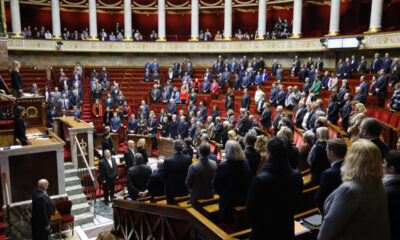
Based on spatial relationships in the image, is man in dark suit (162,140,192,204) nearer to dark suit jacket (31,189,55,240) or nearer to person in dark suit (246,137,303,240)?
person in dark suit (246,137,303,240)

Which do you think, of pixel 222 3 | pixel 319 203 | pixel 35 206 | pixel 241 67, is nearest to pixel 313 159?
pixel 319 203

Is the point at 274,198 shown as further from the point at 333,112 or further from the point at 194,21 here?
the point at 194,21

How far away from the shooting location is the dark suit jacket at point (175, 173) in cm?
438

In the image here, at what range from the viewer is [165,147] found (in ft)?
38.7

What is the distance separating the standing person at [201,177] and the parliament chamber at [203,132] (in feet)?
0.04

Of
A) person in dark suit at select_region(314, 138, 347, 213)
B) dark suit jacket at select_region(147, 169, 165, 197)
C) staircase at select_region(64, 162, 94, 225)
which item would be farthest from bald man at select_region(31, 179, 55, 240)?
person in dark suit at select_region(314, 138, 347, 213)

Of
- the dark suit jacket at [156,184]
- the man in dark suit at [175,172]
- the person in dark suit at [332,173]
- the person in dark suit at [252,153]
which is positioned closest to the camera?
the person in dark suit at [332,173]

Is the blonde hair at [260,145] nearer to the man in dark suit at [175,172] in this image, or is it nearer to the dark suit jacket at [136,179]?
the man in dark suit at [175,172]

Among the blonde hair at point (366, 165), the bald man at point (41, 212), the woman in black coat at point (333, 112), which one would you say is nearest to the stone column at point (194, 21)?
the woman in black coat at point (333, 112)

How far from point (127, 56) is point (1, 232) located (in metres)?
15.7

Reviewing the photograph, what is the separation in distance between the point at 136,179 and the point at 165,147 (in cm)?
556

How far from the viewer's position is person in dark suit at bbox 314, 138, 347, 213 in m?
2.67

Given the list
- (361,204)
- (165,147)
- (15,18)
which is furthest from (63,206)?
(15,18)

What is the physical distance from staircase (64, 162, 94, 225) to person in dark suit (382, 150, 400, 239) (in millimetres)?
6936
